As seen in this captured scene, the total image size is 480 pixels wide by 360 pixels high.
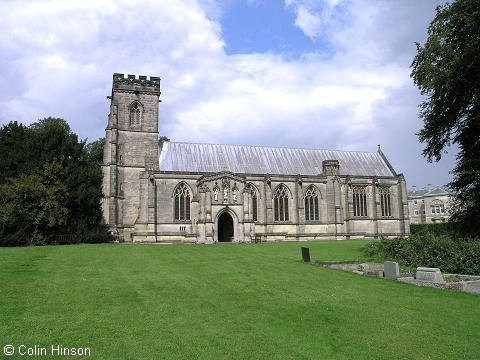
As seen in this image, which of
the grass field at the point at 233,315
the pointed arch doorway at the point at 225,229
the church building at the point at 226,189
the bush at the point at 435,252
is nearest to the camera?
the grass field at the point at 233,315

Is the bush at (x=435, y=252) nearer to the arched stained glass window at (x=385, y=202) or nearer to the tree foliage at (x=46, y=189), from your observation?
the tree foliage at (x=46, y=189)

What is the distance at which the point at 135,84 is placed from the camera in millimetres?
45500

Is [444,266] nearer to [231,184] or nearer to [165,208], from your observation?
[231,184]

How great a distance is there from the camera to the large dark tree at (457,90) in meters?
22.6

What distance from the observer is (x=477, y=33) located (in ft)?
72.9

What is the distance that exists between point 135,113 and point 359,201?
86.3 feet

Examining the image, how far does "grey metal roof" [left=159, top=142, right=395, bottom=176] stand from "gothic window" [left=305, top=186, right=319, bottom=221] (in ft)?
8.10

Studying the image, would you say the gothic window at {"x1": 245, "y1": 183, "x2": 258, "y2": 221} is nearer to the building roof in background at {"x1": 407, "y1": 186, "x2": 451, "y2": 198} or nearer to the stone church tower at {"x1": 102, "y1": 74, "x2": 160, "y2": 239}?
the stone church tower at {"x1": 102, "y1": 74, "x2": 160, "y2": 239}

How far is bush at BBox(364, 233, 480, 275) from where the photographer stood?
16.8 meters

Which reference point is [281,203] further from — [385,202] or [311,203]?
[385,202]

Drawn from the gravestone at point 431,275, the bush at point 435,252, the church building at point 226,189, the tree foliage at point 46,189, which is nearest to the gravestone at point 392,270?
the gravestone at point 431,275

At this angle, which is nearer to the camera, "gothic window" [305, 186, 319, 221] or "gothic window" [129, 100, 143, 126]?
"gothic window" [129, 100, 143, 126]

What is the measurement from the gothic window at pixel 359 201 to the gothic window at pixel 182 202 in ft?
62.0

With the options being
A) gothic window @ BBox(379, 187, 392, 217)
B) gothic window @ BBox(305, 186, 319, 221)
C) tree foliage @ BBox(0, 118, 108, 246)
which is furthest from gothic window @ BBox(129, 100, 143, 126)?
gothic window @ BBox(379, 187, 392, 217)
